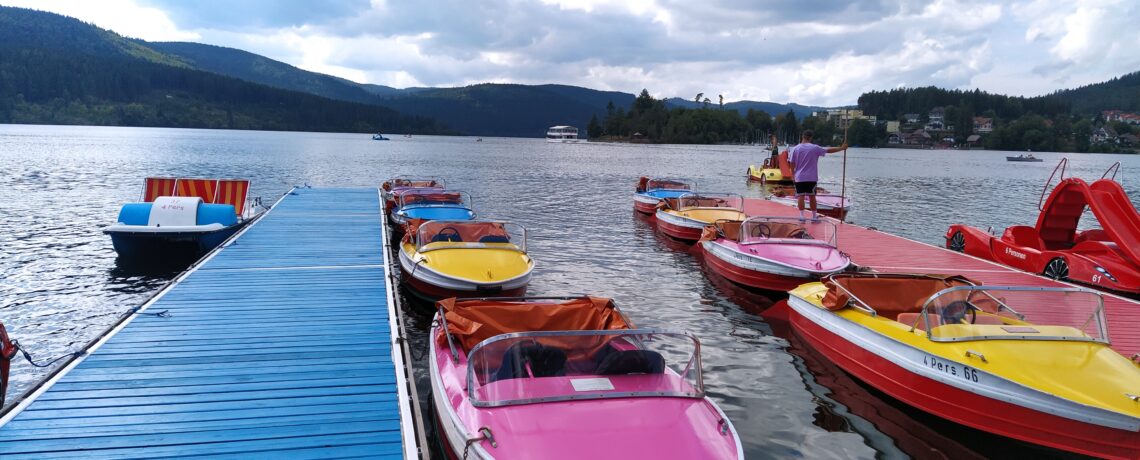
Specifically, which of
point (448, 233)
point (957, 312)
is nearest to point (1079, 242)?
point (957, 312)

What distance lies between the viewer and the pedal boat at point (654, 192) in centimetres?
3123

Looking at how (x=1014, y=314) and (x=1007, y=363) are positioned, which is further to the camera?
(x=1014, y=314)

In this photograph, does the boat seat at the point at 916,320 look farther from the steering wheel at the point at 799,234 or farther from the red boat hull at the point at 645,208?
the red boat hull at the point at 645,208

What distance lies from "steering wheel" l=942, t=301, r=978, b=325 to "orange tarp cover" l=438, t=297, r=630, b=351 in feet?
14.4

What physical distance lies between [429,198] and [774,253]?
13.6 meters

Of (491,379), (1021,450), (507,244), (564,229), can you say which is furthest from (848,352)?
(564,229)

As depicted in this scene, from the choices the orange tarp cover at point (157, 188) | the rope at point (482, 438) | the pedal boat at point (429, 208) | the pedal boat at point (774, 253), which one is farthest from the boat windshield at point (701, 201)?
the rope at point (482, 438)

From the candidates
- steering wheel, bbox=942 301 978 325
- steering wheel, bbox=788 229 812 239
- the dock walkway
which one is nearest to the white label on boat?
steering wheel, bbox=942 301 978 325

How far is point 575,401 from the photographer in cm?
598

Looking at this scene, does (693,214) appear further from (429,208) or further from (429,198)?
(429,198)

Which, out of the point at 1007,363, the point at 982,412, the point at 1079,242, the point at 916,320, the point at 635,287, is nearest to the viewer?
the point at 1007,363

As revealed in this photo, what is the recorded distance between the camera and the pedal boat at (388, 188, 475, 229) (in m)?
21.4

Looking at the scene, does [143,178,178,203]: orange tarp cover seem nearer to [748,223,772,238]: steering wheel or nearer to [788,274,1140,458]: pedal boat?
[748,223,772,238]: steering wheel

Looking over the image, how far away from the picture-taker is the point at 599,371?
6.48 m
